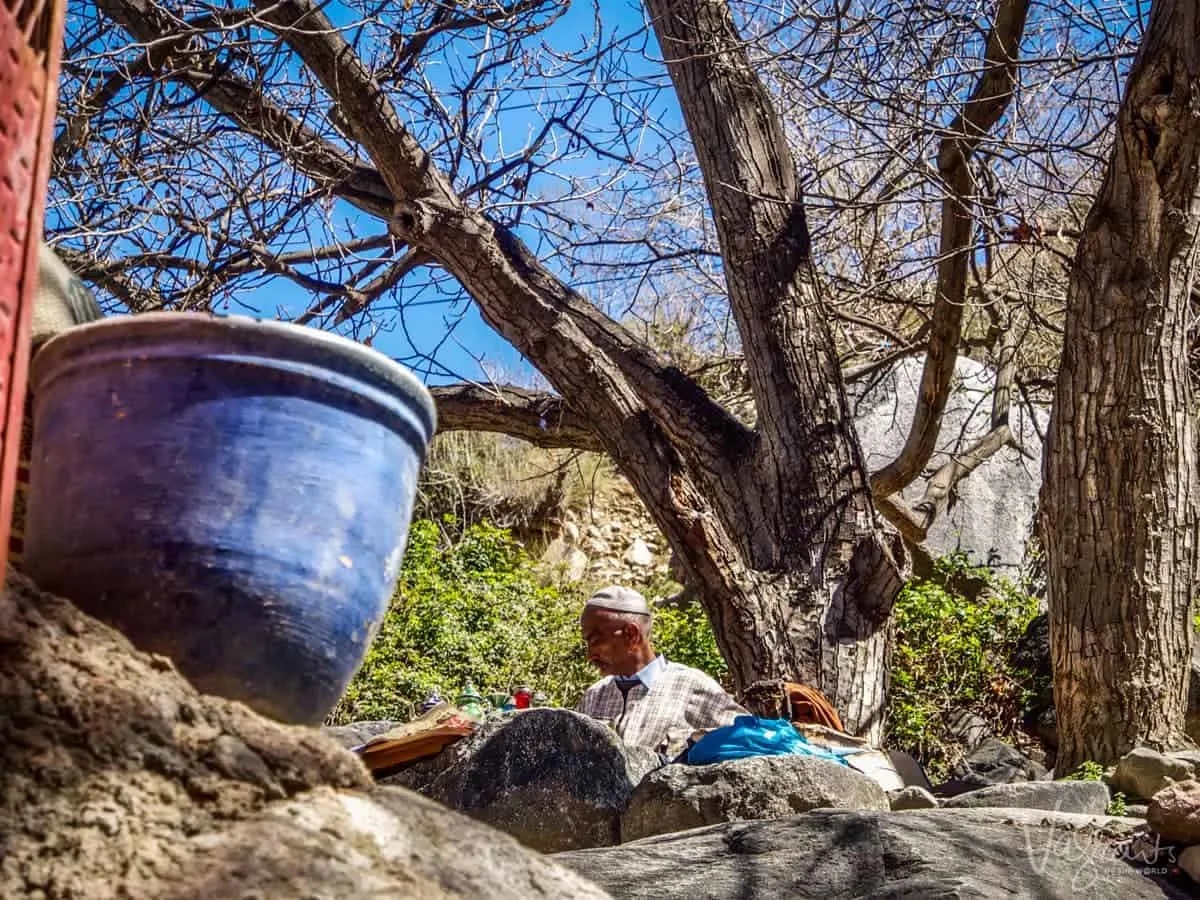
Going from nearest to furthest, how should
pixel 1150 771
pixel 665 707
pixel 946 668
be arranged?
pixel 1150 771, pixel 665 707, pixel 946 668

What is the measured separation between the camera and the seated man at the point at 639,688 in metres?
5.98

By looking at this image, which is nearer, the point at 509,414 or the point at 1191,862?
the point at 1191,862

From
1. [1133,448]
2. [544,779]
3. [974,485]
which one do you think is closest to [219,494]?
[544,779]

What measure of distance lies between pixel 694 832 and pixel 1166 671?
8.03 ft

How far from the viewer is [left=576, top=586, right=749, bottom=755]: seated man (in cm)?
598

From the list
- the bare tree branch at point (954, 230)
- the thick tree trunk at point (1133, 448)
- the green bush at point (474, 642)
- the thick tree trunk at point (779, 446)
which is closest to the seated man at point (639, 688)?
the thick tree trunk at point (779, 446)

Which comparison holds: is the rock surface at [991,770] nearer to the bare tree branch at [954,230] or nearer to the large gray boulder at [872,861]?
the large gray boulder at [872,861]

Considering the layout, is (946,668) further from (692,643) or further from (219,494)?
(219,494)

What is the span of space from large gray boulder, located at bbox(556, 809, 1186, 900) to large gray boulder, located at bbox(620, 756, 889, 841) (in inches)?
12.1

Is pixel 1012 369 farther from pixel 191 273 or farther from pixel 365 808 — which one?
pixel 365 808

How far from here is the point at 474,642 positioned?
33.7ft

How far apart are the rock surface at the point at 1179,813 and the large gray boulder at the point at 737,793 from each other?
97 cm

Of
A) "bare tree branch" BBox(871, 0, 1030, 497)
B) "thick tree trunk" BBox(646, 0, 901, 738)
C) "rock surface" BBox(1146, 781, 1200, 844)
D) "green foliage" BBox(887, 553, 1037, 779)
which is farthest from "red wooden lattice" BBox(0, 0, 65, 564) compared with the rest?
"green foliage" BBox(887, 553, 1037, 779)

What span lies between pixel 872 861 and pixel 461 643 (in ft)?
22.0
